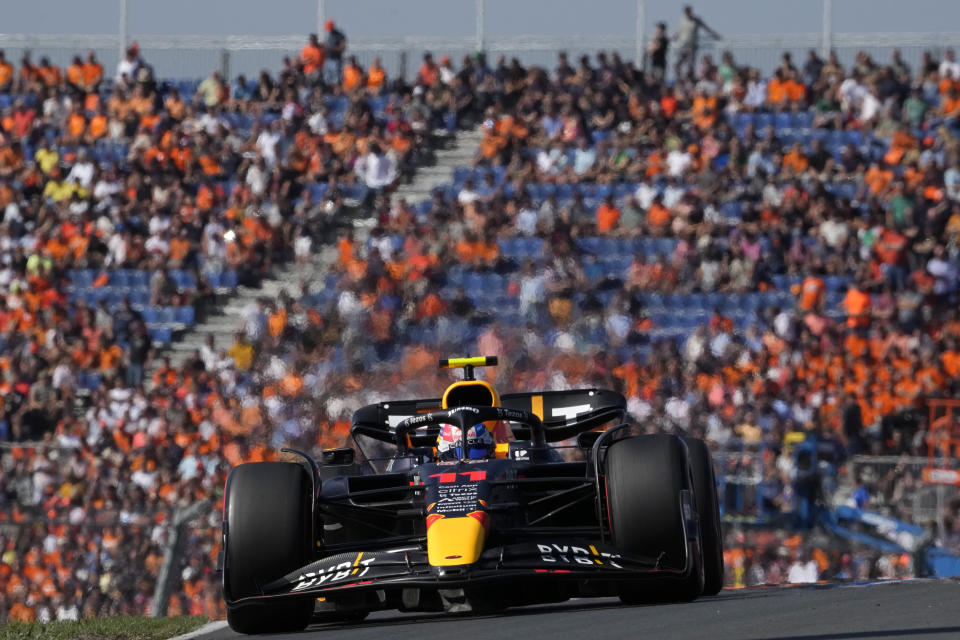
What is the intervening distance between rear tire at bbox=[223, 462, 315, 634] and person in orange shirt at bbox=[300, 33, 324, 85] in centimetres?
1804

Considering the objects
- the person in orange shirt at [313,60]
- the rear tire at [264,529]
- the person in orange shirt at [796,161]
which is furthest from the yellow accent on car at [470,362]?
the person in orange shirt at [313,60]

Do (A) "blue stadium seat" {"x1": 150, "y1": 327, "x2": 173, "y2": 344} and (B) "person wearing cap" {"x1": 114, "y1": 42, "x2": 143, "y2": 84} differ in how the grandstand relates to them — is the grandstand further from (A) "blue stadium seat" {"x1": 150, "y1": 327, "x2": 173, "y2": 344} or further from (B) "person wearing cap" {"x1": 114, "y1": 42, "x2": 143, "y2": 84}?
(B) "person wearing cap" {"x1": 114, "y1": 42, "x2": 143, "y2": 84}

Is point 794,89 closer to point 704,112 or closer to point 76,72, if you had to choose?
point 704,112

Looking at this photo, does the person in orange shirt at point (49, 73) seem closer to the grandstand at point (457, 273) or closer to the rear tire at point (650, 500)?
the grandstand at point (457, 273)

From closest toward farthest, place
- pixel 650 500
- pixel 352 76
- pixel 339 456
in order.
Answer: pixel 650 500, pixel 339 456, pixel 352 76

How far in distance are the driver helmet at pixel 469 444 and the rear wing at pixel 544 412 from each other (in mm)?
1008

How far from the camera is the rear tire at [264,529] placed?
31.1 feet

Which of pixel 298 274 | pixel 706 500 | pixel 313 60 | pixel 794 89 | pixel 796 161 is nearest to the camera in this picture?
pixel 706 500

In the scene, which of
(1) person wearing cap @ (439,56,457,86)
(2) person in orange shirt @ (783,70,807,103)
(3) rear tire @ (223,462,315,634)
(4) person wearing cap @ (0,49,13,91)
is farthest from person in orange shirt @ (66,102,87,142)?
(3) rear tire @ (223,462,315,634)

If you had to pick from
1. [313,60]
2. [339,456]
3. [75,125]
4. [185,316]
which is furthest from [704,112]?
[339,456]

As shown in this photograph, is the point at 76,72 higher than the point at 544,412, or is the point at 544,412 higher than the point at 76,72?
the point at 76,72

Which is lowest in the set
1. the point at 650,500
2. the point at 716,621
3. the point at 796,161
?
the point at 716,621

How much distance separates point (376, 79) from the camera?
1058 inches

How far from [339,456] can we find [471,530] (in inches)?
90.8
